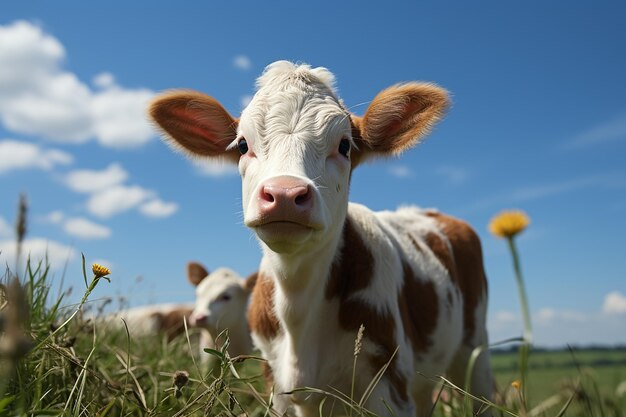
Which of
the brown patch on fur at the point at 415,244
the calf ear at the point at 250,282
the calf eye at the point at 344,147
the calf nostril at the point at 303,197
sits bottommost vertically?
the calf nostril at the point at 303,197

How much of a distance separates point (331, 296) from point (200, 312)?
6.34m

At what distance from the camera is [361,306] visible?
12.1 feet

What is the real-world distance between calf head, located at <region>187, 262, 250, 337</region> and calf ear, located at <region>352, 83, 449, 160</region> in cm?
619

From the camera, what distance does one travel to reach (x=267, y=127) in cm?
369

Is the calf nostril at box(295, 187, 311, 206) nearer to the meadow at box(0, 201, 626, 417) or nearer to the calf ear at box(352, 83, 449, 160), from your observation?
the meadow at box(0, 201, 626, 417)

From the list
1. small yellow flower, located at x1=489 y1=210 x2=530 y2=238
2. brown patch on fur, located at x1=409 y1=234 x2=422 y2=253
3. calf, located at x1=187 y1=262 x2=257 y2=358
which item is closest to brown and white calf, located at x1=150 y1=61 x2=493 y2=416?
brown patch on fur, located at x1=409 y1=234 x2=422 y2=253

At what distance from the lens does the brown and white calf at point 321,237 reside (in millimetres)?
3275

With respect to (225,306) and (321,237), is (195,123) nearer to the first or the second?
(321,237)

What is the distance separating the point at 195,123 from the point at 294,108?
1.06 m

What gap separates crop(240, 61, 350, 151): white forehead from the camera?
3662mm

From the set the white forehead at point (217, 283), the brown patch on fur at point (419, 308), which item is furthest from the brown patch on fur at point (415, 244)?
the white forehead at point (217, 283)

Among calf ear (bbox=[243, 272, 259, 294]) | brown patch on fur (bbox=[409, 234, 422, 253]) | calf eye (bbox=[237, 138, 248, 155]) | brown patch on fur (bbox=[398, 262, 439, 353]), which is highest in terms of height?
calf eye (bbox=[237, 138, 248, 155])

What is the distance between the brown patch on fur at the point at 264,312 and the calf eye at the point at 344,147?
107 centimetres

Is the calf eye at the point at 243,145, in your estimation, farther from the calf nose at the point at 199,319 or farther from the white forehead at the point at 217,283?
the white forehead at the point at 217,283
